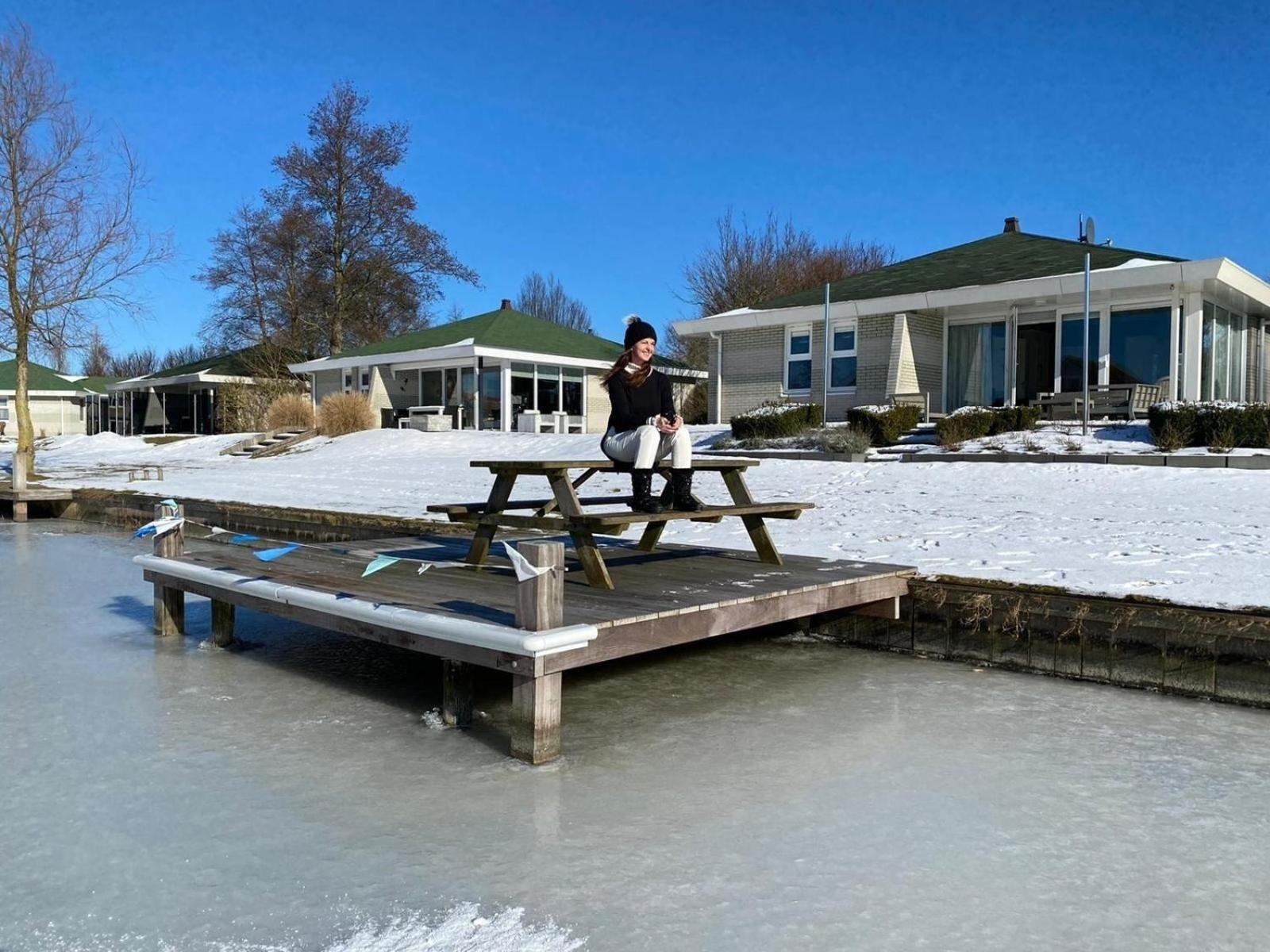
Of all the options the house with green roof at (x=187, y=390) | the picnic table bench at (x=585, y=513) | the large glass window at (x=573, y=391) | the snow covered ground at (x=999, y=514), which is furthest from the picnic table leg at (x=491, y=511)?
the house with green roof at (x=187, y=390)

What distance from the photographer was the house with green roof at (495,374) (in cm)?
2452

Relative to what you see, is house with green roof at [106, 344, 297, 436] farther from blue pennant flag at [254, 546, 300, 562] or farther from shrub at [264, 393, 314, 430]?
blue pennant flag at [254, 546, 300, 562]

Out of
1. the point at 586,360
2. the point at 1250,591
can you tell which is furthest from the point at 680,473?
the point at 586,360

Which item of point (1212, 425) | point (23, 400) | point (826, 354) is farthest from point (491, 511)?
point (23, 400)

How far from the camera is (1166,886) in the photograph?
270cm

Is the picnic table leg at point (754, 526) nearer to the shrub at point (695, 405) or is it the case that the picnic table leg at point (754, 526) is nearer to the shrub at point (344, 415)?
the shrub at point (695, 405)

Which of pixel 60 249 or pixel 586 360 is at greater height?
pixel 60 249

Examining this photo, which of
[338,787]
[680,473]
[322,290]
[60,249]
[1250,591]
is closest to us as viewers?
[338,787]

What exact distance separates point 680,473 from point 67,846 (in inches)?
137

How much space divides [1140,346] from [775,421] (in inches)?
260

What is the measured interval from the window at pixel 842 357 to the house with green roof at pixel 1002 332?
0.02m

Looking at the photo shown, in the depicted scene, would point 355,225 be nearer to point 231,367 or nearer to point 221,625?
point 231,367

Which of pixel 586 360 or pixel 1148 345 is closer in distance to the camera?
pixel 1148 345

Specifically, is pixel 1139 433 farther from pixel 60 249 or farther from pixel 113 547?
pixel 60 249
